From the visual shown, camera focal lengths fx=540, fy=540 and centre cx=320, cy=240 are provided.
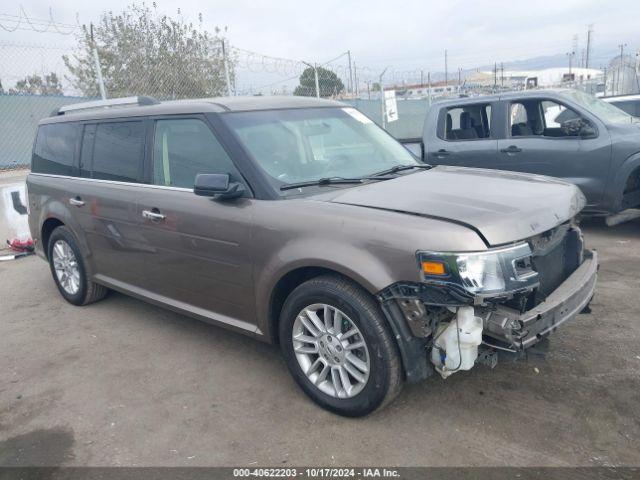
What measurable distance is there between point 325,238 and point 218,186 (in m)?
0.80

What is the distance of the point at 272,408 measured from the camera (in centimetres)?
334

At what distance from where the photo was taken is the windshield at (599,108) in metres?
6.60

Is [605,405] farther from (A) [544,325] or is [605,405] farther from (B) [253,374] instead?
(B) [253,374]

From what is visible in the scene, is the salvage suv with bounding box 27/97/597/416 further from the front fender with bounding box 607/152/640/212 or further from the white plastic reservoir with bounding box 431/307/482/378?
the front fender with bounding box 607/152/640/212

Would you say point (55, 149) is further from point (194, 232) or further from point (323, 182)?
point (323, 182)

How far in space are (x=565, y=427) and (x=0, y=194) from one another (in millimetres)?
7586

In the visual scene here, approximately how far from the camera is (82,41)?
888cm

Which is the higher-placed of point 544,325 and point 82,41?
point 82,41

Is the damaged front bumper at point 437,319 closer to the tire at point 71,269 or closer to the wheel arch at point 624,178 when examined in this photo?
the tire at point 71,269

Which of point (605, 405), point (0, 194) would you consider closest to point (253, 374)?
point (605, 405)

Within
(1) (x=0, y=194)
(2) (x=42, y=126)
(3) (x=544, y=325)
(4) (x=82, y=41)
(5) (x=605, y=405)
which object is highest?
(4) (x=82, y=41)

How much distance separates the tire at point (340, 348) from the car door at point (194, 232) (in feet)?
1.36

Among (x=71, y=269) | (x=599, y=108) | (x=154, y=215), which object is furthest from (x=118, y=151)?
(x=599, y=108)

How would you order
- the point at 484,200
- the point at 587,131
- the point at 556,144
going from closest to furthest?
1. the point at 484,200
2. the point at 587,131
3. the point at 556,144
